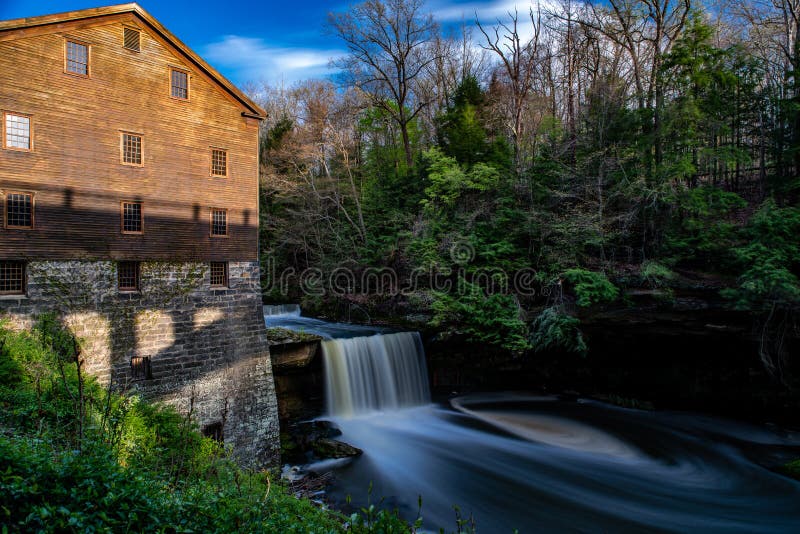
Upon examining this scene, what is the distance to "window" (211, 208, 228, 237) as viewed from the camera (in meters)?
13.9

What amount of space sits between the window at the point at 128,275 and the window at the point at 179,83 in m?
5.21

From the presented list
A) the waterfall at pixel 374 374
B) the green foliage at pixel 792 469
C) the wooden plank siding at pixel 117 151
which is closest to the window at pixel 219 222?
the wooden plank siding at pixel 117 151

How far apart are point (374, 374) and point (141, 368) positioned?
24.8 feet

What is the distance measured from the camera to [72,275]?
11.3 m

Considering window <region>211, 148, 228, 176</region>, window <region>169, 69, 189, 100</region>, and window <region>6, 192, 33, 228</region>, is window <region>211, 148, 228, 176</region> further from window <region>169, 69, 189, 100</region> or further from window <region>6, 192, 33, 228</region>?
window <region>6, 192, 33, 228</region>

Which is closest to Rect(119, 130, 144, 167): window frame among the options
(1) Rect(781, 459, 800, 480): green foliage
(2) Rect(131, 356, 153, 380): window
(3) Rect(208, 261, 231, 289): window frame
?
(3) Rect(208, 261, 231, 289): window frame

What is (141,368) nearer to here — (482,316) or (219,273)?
(219,273)

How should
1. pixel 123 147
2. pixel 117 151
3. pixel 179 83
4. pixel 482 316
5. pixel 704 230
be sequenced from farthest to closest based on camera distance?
pixel 482 316 → pixel 704 230 → pixel 179 83 → pixel 123 147 → pixel 117 151

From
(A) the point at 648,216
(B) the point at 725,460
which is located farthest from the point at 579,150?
(B) the point at 725,460

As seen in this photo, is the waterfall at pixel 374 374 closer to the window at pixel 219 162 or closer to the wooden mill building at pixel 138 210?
the wooden mill building at pixel 138 210

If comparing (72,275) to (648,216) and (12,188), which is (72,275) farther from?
(648,216)

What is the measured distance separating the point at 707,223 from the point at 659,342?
4869 mm

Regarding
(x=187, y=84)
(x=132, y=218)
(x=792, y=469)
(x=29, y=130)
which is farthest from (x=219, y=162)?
(x=792, y=469)

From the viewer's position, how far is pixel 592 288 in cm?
1561
